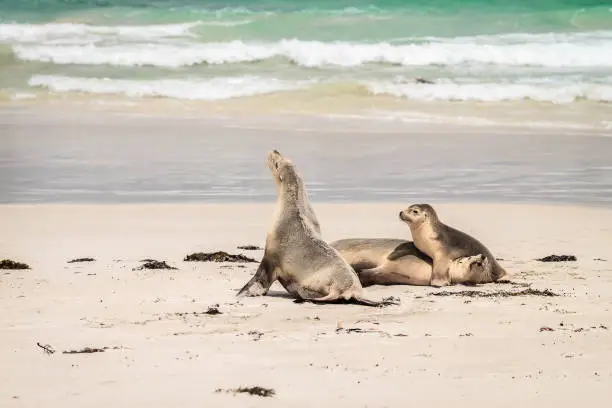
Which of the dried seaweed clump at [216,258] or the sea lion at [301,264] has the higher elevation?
the sea lion at [301,264]

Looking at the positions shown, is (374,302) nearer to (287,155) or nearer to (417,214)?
(417,214)

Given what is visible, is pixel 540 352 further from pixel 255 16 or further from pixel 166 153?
pixel 255 16

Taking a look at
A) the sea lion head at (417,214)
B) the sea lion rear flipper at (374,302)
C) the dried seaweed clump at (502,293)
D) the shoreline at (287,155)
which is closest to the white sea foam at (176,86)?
the shoreline at (287,155)

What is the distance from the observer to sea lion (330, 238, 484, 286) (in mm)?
9812

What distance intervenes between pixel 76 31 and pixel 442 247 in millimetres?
25668

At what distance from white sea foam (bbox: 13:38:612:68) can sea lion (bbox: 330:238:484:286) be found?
20.5 metres

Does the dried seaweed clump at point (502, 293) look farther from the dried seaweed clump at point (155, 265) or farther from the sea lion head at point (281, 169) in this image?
the dried seaweed clump at point (155, 265)

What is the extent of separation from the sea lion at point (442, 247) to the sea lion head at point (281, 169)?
1.17 meters

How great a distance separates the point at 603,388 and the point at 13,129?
17188 millimetres

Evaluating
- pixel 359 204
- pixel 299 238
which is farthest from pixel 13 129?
pixel 299 238

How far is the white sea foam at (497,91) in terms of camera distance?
1018 inches

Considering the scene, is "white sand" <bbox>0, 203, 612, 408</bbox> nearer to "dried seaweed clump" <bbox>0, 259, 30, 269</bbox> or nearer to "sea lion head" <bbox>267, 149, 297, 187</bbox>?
"dried seaweed clump" <bbox>0, 259, 30, 269</bbox>

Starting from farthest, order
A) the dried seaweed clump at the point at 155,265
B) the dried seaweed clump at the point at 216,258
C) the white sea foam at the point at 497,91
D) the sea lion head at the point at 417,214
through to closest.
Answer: the white sea foam at the point at 497,91
the dried seaweed clump at the point at 216,258
the dried seaweed clump at the point at 155,265
the sea lion head at the point at 417,214

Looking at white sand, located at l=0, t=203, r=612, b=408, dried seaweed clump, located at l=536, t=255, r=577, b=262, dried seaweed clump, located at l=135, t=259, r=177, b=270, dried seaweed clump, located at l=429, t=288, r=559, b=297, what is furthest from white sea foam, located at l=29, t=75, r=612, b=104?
dried seaweed clump, located at l=429, t=288, r=559, b=297
